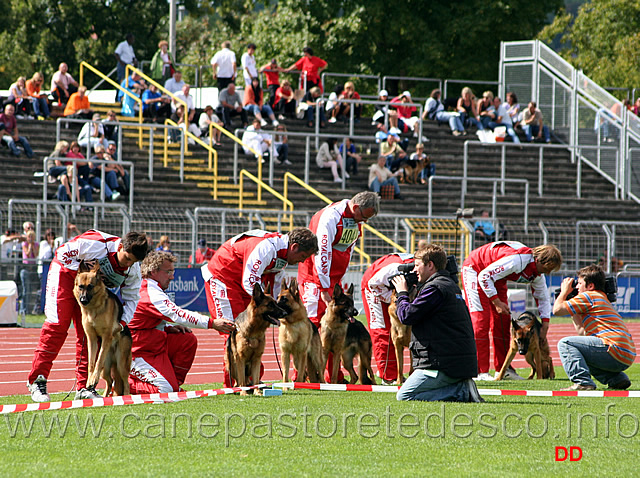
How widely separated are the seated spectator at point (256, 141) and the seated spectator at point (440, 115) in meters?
7.23

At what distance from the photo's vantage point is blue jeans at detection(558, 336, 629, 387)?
10195 millimetres

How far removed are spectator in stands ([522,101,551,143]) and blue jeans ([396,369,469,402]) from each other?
2360cm

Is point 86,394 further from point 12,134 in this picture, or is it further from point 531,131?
point 531,131

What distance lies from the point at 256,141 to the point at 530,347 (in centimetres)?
1590

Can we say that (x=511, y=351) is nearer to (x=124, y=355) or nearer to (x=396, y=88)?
(x=124, y=355)

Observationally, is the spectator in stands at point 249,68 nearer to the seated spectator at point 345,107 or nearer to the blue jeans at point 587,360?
the seated spectator at point 345,107

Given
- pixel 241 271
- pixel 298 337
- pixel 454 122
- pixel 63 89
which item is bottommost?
pixel 298 337

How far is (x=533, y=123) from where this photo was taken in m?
31.1

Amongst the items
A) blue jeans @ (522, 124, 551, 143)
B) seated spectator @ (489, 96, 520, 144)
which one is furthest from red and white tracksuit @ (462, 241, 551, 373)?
blue jeans @ (522, 124, 551, 143)

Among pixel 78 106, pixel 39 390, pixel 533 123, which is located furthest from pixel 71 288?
pixel 533 123

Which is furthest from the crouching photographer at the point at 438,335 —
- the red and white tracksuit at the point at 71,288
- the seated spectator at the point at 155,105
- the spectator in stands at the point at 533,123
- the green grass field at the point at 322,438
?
the spectator in stands at the point at 533,123

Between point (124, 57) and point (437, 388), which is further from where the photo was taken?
point (124, 57)

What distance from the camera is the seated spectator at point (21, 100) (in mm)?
26031

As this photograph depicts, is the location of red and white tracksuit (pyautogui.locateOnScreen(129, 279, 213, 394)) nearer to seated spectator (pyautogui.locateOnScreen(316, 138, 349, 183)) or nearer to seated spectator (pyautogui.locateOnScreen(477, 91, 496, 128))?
seated spectator (pyautogui.locateOnScreen(316, 138, 349, 183))
